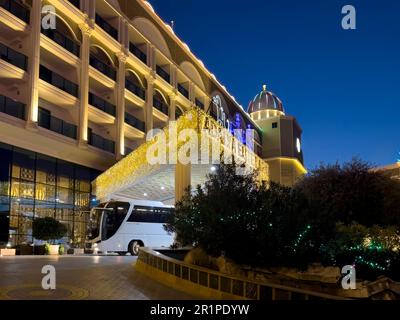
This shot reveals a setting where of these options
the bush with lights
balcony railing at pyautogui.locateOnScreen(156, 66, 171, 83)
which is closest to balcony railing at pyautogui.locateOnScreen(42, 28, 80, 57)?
balcony railing at pyautogui.locateOnScreen(156, 66, 171, 83)

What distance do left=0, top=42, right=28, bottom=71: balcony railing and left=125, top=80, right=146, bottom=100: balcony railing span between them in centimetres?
1182

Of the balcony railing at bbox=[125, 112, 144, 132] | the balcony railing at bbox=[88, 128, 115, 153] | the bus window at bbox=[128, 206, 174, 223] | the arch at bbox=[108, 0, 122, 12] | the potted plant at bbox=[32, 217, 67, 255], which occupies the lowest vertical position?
the potted plant at bbox=[32, 217, 67, 255]

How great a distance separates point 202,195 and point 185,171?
1062 cm

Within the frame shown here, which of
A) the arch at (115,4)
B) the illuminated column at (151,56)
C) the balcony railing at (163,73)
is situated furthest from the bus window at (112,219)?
the balcony railing at (163,73)

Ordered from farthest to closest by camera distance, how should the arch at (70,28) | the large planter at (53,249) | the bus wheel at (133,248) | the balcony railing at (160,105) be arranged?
the balcony railing at (160,105) < the arch at (70,28) < the large planter at (53,249) < the bus wheel at (133,248)

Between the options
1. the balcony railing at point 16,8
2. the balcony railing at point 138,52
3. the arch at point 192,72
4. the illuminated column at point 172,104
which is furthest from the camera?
the arch at point 192,72

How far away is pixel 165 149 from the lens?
24.2 metres

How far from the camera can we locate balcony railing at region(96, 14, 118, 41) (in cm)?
3712

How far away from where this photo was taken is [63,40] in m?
32.8

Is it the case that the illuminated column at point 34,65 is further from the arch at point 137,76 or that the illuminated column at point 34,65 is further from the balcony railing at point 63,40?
the arch at point 137,76

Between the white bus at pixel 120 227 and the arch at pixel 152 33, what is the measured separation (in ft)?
66.9

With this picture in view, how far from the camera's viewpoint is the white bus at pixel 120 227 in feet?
85.3

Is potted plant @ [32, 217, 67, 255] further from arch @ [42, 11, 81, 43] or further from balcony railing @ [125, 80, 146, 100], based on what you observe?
balcony railing @ [125, 80, 146, 100]
